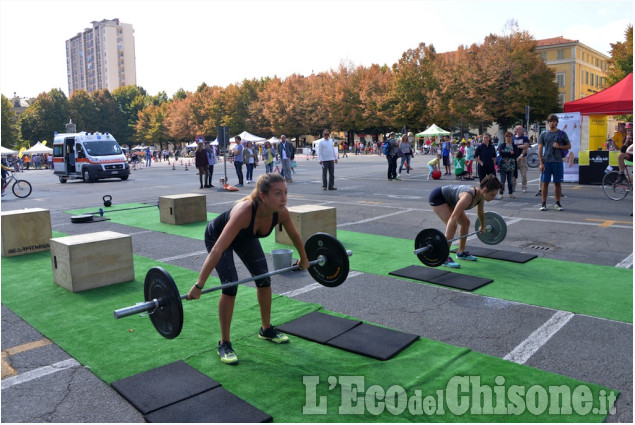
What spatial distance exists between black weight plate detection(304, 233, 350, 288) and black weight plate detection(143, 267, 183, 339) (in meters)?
1.40

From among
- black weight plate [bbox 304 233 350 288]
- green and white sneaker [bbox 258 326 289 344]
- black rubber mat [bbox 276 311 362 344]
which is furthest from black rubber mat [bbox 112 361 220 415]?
black weight plate [bbox 304 233 350 288]

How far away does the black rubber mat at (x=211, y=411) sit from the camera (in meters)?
3.37

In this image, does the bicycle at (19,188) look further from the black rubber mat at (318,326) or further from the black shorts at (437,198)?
the black rubber mat at (318,326)

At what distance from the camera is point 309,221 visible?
8344 millimetres

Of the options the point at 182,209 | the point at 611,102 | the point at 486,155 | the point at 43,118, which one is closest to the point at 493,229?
the point at 486,155

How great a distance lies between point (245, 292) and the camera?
6137mm

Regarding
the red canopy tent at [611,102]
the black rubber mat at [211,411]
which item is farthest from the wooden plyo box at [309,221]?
the red canopy tent at [611,102]

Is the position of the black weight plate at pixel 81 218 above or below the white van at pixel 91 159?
below

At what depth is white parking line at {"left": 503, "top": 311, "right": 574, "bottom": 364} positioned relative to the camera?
424 centimetres

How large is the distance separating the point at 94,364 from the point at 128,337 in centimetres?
59

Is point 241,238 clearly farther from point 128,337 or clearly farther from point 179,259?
point 179,259

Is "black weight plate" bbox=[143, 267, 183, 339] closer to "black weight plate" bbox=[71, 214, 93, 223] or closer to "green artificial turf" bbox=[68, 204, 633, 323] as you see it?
"green artificial turf" bbox=[68, 204, 633, 323]

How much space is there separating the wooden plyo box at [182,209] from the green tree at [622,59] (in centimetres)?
3982

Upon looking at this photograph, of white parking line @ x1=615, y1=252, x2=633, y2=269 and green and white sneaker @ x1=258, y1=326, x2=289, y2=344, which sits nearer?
green and white sneaker @ x1=258, y1=326, x2=289, y2=344
